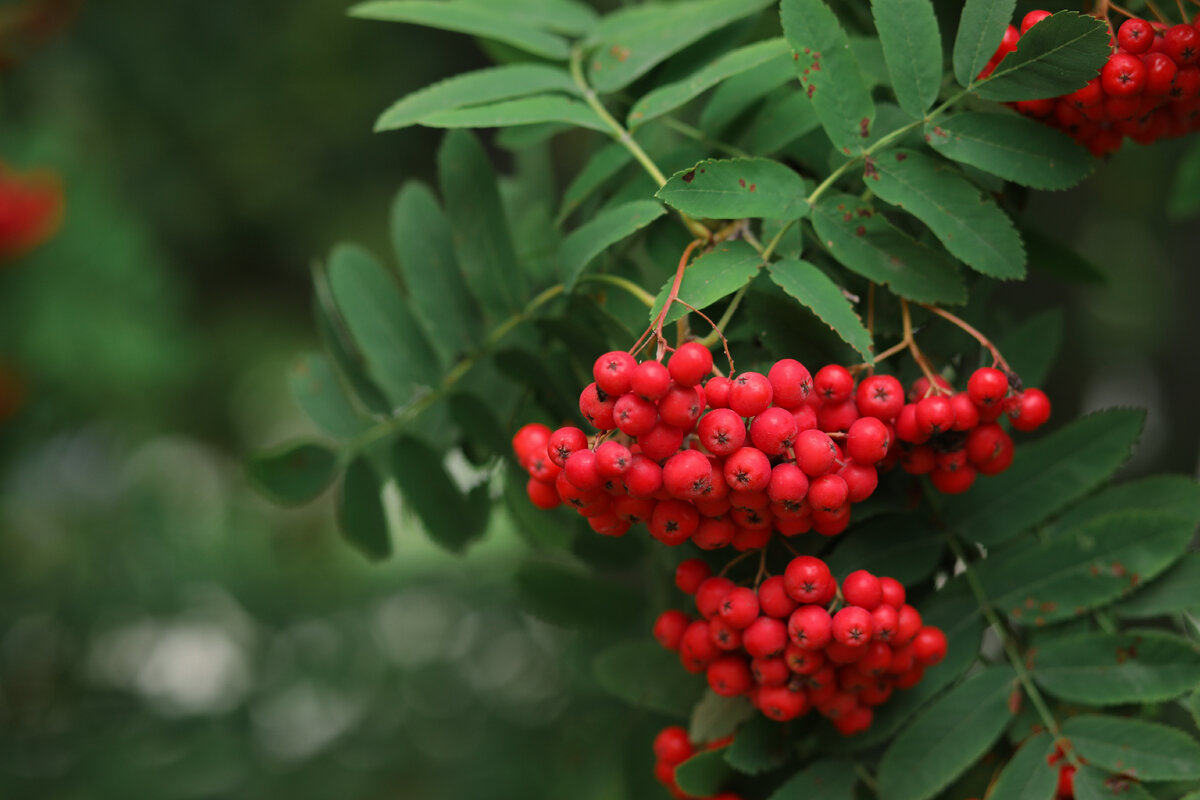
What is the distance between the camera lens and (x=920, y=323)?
24.7 inches

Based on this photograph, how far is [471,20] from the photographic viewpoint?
766mm

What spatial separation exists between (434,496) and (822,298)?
1.41ft

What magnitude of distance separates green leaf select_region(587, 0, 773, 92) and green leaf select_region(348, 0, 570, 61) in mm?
43

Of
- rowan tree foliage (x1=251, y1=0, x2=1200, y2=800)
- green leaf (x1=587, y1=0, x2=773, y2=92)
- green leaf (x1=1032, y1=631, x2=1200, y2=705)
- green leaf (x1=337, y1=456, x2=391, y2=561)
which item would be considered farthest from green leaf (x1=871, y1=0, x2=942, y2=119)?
green leaf (x1=337, y1=456, x2=391, y2=561)

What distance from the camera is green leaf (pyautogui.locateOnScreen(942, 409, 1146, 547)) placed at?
67 cm

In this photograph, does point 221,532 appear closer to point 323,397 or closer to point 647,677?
point 323,397

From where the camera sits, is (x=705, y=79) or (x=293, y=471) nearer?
(x=705, y=79)

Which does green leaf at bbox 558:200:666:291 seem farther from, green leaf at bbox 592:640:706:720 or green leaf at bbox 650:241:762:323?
green leaf at bbox 592:640:706:720

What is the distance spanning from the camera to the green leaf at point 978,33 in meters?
0.58

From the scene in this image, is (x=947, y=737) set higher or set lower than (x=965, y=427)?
lower

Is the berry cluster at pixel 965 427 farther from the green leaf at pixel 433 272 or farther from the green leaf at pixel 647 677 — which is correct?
the green leaf at pixel 433 272

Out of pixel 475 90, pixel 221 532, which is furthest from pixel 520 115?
pixel 221 532

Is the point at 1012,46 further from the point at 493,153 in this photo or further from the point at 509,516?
the point at 493,153

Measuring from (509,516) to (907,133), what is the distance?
1.54 feet
